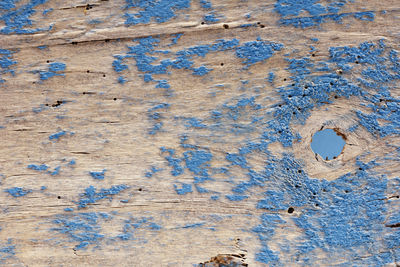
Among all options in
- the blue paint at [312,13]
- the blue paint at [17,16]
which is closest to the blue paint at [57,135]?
the blue paint at [17,16]

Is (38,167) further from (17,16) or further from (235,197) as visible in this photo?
(235,197)

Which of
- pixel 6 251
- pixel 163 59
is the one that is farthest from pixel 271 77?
pixel 6 251

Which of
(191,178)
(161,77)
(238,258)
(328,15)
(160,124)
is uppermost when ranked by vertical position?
(328,15)

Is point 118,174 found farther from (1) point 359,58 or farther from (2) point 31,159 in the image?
(1) point 359,58

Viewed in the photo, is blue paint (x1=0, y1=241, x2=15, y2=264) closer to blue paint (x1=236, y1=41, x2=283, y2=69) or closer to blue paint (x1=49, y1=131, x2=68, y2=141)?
blue paint (x1=49, y1=131, x2=68, y2=141)

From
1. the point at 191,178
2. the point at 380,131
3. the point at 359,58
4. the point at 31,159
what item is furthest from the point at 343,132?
the point at 31,159

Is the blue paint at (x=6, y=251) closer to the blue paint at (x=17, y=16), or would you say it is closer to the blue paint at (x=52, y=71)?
the blue paint at (x=52, y=71)
